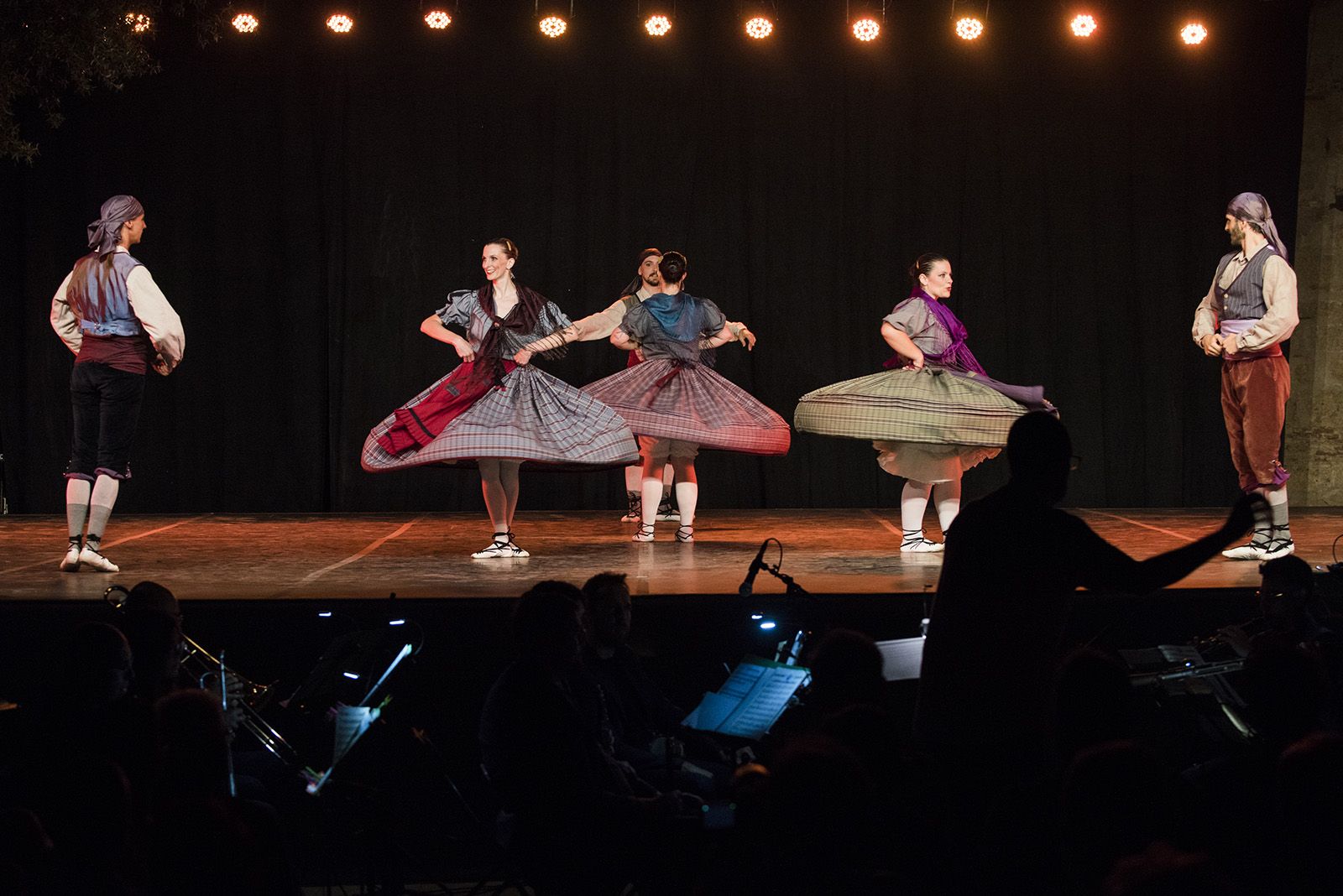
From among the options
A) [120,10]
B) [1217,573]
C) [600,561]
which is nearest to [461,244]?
[120,10]

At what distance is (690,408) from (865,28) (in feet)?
9.68

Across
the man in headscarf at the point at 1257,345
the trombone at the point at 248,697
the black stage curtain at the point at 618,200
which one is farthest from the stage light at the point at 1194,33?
the trombone at the point at 248,697

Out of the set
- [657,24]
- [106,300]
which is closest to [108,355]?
[106,300]

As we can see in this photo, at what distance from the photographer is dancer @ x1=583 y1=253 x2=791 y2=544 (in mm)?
6707

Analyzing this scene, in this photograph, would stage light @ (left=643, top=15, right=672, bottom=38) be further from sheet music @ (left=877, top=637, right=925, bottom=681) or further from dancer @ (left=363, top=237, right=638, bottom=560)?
sheet music @ (left=877, top=637, right=925, bottom=681)

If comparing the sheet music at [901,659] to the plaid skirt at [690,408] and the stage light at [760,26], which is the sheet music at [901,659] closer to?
the plaid skirt at [690,408]

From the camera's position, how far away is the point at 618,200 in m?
8.77

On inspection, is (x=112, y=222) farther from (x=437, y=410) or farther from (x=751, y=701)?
(x=751, y=701)

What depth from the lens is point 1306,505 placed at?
29.5ft

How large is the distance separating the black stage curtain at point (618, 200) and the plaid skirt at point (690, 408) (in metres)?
1.96

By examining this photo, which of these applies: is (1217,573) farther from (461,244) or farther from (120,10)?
(120,10)

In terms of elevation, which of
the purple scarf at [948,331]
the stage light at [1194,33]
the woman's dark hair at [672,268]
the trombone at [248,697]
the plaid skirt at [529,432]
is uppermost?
the stage light at [1194,33]

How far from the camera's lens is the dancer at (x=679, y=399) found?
671 cm

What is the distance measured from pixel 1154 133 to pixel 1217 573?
14.6 ft
